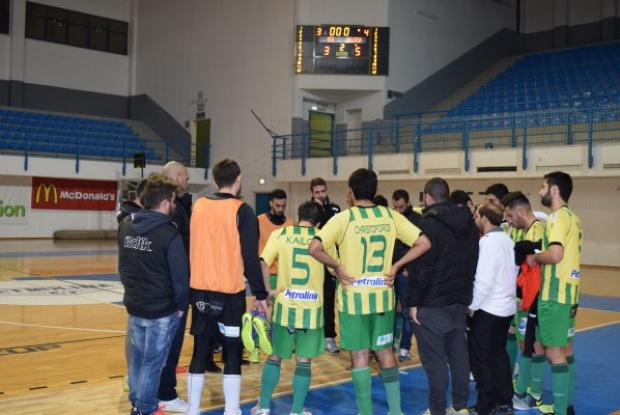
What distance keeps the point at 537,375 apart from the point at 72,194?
2282cm

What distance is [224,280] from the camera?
183 inches

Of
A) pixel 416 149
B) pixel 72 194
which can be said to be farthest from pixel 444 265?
pixel 72 194

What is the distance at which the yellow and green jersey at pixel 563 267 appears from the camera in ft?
16.1

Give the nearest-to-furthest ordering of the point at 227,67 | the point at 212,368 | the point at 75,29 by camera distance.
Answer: the point at 212,368, the point at 227,67, the point at 75,29

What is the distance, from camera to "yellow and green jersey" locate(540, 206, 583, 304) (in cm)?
491

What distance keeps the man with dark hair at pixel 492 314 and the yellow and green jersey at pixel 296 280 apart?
123 centimetres

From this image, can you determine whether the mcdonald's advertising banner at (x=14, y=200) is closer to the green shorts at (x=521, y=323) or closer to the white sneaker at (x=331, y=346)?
the white sneaker at (x=331, y=346)

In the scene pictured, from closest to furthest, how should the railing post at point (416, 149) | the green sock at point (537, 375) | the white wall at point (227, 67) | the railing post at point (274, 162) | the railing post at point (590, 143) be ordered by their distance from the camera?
the green sock at point (537, 375) < the railing post at point (590, 143) < the railing post at point (416, 149) < the railing post at point (274, 162) < the white wall at point (227, 67)

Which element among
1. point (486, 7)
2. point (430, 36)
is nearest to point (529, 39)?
point (486, 7)

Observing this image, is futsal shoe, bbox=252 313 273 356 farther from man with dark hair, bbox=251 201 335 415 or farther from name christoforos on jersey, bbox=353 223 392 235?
name christoforos on jersey, bbox=353 223 392 235

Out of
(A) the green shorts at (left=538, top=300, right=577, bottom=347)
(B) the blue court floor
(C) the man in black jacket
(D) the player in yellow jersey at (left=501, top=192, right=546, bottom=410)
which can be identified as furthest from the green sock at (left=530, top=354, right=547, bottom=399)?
(C) the man in black jacket

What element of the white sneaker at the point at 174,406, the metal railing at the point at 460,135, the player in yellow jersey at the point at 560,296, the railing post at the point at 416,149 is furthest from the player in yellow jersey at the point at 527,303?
the railing post at the point at 416,149

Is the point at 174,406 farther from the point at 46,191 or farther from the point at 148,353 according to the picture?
the point at 46,191

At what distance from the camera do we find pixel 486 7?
2766 centimetres
